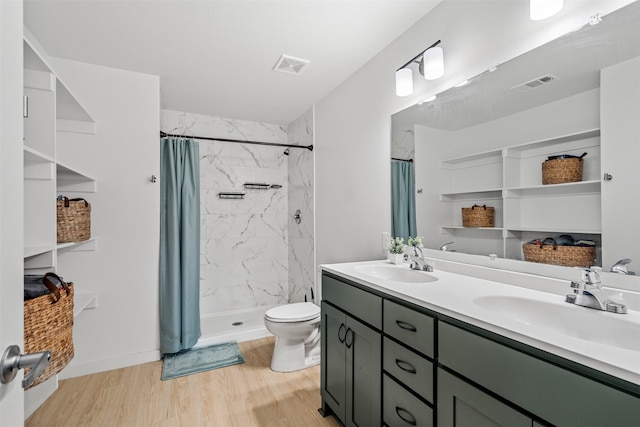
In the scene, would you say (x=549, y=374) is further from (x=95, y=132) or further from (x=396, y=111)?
(x=95, y=132)

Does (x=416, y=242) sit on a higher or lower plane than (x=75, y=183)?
lower

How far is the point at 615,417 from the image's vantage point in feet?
2.12

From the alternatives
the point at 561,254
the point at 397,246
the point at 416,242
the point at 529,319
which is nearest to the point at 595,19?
the point at 561,254

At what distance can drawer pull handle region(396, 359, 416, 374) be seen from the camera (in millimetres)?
1174

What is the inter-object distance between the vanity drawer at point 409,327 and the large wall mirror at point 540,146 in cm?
63

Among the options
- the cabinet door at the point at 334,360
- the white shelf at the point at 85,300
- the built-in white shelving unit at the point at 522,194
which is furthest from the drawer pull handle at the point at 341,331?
the white shelf at the point at 85,300

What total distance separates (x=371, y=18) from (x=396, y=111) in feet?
1.90

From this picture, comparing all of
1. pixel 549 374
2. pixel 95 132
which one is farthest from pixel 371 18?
Answer: pixel 95 132

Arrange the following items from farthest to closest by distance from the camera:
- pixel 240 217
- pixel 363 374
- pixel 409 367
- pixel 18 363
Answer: pixel 240 217 → pixel 363 374 → pixel 409 367 → pixel 18 363

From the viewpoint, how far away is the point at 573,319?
3.36ft

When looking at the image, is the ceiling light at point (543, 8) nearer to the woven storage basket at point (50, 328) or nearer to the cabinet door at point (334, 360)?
the cabinet door at point (334, 360)

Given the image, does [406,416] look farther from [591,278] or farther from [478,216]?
[478,216]

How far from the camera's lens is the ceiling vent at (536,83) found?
128 centimetres

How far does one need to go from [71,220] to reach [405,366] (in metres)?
2.18
